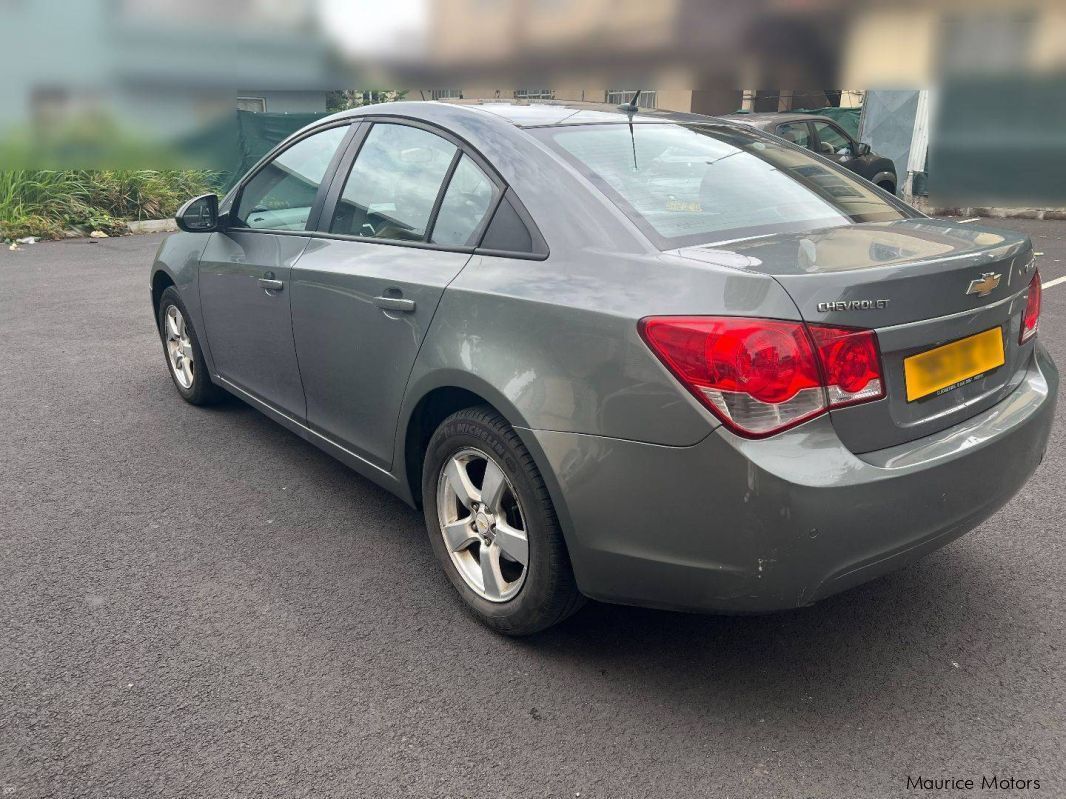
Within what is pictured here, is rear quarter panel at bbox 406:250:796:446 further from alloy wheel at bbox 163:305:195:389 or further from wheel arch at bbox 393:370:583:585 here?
alloy wheel at bbox 163:305:195:389

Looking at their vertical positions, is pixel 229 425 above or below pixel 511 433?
below

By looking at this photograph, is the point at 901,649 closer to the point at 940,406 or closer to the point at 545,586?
the point at 940,406

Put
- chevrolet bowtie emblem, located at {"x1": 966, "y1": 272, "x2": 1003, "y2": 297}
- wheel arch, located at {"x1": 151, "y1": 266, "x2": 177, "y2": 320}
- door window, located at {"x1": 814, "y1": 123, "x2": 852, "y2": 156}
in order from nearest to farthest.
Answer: chevrolet bowtie emblem, located at {"x1": 966, "y1": 272, "x2": 1003, "y2": 297} → wheel arch, located at {"x1": 151, "y1": 266, "x2": 177, "y2": 320} → door window, located at {"x1": 814, "y1": 123, "x2": 852, "y2": 156}

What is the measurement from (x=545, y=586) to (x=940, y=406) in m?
1.19

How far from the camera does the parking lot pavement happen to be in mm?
2279

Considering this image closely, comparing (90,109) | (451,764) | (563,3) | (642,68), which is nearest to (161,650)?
(451,764)

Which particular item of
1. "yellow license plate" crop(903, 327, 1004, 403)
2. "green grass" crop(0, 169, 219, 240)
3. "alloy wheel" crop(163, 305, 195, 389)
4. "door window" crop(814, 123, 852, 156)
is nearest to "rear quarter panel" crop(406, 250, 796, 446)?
"yellow license plate" crop(903, 327, 1004, 403)

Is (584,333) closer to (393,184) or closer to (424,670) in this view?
(424,670)

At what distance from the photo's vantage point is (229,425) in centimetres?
484

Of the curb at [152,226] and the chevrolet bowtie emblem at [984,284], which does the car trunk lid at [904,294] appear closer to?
the chevrolet bowtie emblem at [984,284]

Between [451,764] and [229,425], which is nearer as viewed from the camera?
[451,764]

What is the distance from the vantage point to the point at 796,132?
11.6 metres

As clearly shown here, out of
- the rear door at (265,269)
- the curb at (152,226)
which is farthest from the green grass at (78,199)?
the rear door at (265,269)

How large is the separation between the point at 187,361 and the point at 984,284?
4.08m
